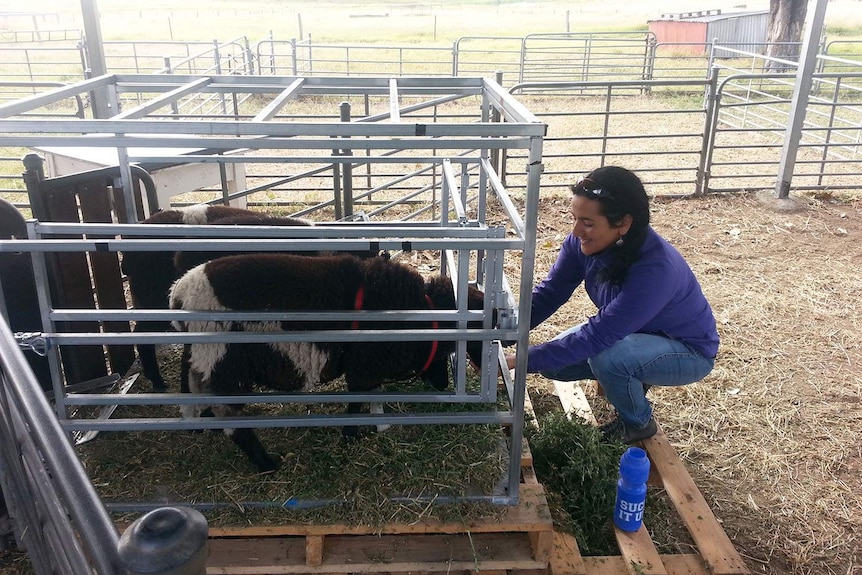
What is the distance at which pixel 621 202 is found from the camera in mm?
3172

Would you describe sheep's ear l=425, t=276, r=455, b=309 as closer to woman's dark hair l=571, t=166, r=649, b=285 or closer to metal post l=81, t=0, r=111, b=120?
woman's dark hair l=571, t=166, r=649, b=285

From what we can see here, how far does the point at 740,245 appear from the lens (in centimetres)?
758

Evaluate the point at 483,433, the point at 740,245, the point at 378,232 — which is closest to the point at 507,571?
the point at 483,433

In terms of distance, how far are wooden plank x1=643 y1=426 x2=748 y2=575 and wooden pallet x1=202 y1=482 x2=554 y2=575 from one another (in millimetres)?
767

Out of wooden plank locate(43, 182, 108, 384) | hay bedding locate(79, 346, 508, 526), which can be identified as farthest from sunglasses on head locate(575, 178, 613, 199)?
wooden plank locate(43, 182, 108, 384)

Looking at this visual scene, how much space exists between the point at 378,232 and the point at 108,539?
186 cm

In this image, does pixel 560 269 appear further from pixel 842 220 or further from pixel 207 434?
pixel 842 220

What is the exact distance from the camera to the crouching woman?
322 cm

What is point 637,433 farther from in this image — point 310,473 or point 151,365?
point 151,365

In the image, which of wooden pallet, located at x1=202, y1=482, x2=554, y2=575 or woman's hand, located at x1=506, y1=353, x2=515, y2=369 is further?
woman's hand, located at x1=506, y1=353, x2=515, y2=369

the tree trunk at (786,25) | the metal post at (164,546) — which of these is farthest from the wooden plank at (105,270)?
the tree trunk at (786,25)

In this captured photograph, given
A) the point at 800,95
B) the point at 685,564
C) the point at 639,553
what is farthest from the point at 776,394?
the point at 800,95

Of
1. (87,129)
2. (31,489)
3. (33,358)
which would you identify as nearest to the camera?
(31,489)

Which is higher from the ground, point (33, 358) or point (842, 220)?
point (33, 358)
